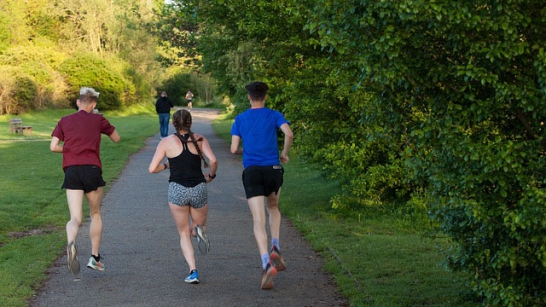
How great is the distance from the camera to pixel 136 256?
29.3ft

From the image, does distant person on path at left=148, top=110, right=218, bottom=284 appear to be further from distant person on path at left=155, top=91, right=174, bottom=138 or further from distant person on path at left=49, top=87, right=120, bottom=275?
distant person on path at left=155, top=91, right=174, bottom=138

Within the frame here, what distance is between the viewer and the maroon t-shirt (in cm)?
779

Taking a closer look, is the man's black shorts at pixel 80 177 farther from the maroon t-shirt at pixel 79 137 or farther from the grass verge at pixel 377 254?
the grass verge at pixel 377 254

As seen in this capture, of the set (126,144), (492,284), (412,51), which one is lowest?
(126,144)

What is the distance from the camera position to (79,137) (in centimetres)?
777

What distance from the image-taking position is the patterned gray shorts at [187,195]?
7621mm

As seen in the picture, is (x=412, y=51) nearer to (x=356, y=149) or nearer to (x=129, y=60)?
(x=356, y=149)

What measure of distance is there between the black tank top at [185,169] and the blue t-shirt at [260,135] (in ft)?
1.71

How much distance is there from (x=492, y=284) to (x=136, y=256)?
195 inches

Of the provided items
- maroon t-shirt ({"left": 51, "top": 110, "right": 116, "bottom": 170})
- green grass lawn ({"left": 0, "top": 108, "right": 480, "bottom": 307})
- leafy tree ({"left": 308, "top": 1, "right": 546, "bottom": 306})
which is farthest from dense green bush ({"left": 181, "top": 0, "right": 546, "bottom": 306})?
maroon t-shirt ({"left": 51, "top": 110, "right": 116, "bottom": 170})

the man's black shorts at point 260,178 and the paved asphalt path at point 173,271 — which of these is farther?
the man's black shorts at point 260,178

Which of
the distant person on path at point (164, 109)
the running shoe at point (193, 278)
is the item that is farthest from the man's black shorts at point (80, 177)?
the distant person on path at point (164, 109)

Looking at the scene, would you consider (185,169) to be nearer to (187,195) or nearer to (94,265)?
(187,195)

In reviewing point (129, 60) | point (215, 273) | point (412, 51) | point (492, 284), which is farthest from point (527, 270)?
point (129, 60)
